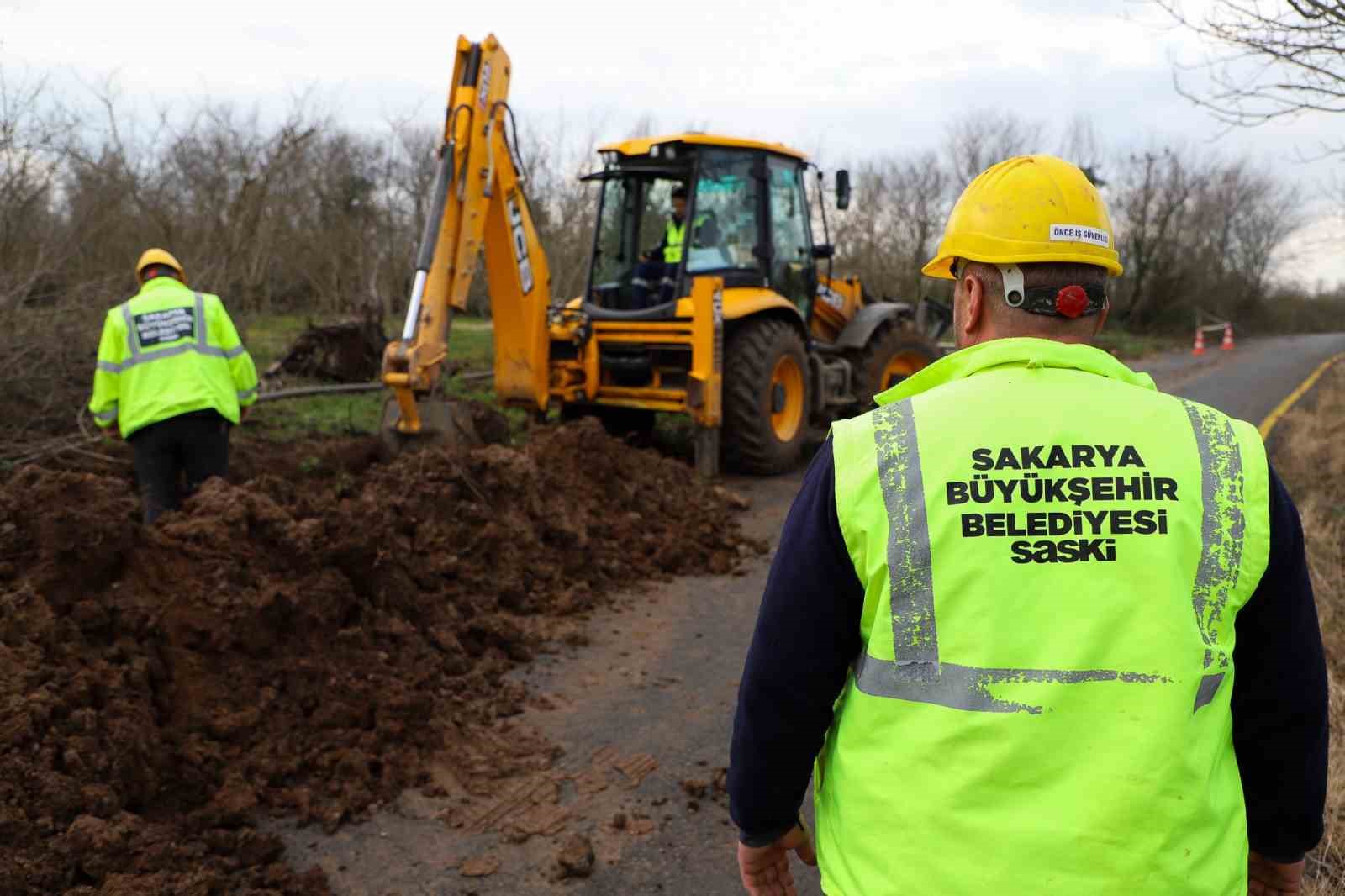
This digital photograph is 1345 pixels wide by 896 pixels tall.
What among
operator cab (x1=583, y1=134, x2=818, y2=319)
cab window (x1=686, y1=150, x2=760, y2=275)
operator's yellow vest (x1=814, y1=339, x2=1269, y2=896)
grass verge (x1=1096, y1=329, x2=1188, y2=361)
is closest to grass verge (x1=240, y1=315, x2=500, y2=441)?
operator cab (x1=583, y1=134, x2=818, y2=319)

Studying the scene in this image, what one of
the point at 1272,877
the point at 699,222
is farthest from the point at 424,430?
the point at 1272,877

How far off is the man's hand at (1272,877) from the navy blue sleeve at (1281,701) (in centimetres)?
3

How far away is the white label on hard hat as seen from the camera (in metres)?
1.58

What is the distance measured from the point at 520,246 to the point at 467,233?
0.92 metres

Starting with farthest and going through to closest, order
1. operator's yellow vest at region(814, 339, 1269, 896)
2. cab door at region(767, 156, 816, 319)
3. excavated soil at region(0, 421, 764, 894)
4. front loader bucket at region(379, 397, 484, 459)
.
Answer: cab door at region(767, 156, 816, 319) < front loader bucket at region(379, 397, 484, 459) < excavated soil at region(0, 421, 764, 894) < operator's yellow vest at region(814, 339, 1269, 896)

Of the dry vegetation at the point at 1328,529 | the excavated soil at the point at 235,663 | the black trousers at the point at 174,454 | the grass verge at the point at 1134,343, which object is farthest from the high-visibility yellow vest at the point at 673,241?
the grass verge at the point at 1134,343

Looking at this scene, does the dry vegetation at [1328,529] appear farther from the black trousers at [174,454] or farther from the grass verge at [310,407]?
the grass verge at [310,407]

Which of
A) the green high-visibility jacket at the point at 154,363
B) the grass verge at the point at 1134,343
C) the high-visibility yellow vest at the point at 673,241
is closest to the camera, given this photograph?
the green high-visibility jacket at the point at 154,363

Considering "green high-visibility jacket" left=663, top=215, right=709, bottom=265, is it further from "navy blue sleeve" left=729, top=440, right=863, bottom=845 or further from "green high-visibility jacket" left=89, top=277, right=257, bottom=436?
"navy blue sleeve" left=729, top=440, right=863, bottom=845

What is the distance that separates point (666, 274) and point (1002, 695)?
7930mm

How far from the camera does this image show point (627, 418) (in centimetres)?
1014

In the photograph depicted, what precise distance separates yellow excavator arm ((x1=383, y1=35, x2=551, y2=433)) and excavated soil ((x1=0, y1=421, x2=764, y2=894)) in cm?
116

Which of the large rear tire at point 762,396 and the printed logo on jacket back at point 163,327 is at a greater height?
the printed logo on jacket back at point 163,327

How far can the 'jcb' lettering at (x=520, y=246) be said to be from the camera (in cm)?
814
